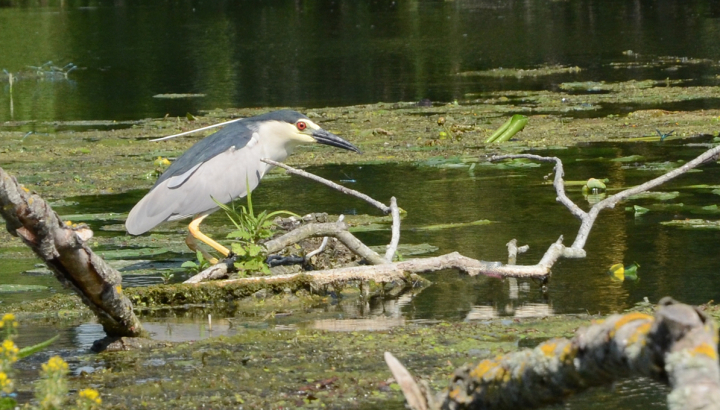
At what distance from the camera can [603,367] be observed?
2.40m

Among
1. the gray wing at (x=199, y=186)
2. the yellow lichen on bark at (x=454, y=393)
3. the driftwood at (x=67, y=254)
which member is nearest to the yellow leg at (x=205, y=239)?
the gray wing at (x=199, y=186)

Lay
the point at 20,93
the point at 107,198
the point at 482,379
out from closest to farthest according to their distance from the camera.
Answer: the point at 482,379 → the point at 107,198 → the point at 20,93

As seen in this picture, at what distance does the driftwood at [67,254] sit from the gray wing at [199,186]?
6.37 ft

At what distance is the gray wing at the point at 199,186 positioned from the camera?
253 inches

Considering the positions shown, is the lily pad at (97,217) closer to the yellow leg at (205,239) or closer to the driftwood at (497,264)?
the yellow leg at (205,239)

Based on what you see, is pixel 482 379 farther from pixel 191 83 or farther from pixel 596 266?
pixel 191 83

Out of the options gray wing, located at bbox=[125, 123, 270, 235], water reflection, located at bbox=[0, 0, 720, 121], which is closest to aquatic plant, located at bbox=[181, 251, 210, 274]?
gray wing, located at bbox=[125, 123, 270, 235]

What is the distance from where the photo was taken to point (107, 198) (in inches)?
345

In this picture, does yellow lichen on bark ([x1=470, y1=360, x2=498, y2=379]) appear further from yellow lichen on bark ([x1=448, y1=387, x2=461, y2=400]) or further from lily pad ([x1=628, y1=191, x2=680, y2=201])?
lily pad ([x1=628, y1=191, x2=680, y2=201])

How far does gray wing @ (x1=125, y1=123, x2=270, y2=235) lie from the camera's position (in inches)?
253

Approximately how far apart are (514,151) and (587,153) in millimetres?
632

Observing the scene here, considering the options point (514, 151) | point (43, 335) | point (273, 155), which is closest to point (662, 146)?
point (514, 151)

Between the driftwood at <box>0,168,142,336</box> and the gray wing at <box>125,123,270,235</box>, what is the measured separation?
194 centimetres

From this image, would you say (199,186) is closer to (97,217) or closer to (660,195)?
(97,217)
